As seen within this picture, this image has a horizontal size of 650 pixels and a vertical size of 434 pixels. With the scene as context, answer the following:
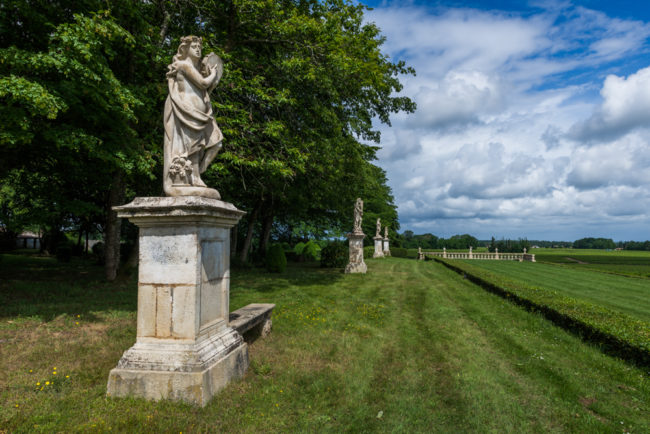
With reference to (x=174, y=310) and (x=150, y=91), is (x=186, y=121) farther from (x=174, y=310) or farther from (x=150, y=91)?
(x=150, y=91)

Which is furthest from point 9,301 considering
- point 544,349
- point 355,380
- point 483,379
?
point 544,349

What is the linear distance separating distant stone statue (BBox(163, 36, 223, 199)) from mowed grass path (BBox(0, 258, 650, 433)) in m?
2.41

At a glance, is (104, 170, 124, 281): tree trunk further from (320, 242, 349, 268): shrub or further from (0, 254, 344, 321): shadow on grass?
(320, 242, 349, 268): shrub

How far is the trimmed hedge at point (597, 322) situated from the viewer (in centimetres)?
557

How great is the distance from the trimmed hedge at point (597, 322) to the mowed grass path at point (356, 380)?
0.94 ft

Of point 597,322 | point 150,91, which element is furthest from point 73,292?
point 597,322

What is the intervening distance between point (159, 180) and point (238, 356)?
9775 millimetres

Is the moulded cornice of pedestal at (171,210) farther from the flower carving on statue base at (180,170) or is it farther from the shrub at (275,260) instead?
the shrub at (275,260)

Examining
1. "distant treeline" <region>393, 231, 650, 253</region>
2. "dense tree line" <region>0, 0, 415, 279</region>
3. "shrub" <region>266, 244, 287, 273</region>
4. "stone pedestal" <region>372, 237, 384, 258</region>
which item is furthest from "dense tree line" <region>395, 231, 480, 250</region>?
"dense tree line" <region>0, 0, 415, 279</region>

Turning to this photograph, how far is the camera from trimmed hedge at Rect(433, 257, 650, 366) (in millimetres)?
5570

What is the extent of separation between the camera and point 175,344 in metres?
3.73

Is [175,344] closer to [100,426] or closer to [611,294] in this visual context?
[100,426]

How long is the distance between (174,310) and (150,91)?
340 inches

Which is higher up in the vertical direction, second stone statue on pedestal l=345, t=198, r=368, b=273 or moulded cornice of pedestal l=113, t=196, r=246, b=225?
moulded cornice of pedestal l=113, t=196, r=246, b=225
